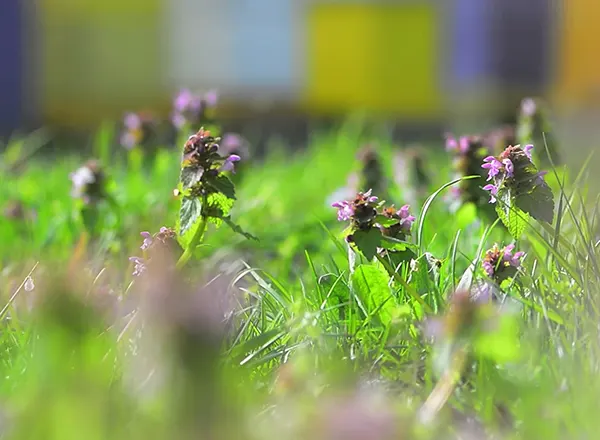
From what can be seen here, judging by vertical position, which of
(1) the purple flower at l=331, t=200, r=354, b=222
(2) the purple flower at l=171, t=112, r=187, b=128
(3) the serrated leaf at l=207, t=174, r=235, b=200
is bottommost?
(2) the purple flower at l=171, t=112, r=187, b=128

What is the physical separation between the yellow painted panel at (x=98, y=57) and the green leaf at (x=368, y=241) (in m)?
7.92

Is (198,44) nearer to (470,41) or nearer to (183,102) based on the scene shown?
(470,41)

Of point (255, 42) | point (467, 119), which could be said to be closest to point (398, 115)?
point (467, 119)

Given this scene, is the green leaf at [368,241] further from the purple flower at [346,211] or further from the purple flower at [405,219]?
the purple flower at [405,219]

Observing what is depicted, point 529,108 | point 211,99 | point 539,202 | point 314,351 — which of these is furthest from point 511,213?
point 211,99

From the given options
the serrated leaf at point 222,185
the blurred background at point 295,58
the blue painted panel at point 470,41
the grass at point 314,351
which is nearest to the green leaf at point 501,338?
the grass at point 314,351

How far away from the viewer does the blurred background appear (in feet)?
29.8

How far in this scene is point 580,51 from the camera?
967 cm

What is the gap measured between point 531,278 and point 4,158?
7.03 feet

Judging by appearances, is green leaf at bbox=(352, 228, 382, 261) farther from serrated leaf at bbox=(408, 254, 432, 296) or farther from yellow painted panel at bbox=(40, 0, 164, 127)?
yellow painted panel at bbox=(40, 0, 164, 127)

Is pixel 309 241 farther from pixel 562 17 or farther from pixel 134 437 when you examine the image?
pixel 562 17

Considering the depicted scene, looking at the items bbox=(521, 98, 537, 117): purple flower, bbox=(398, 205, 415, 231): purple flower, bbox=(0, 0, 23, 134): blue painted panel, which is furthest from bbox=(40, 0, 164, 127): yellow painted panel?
bbox=(398, 205, 415, 231): purple flower

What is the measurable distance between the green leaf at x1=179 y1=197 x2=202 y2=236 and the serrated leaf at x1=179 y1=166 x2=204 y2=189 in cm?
4

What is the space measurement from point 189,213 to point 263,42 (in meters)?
8.75
